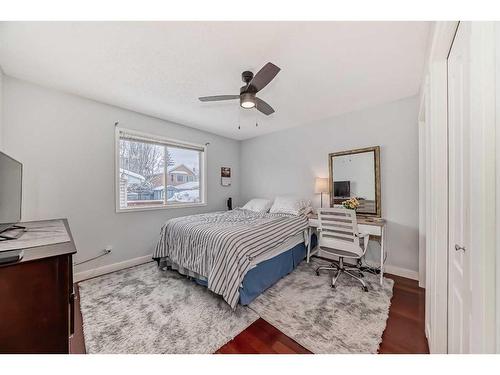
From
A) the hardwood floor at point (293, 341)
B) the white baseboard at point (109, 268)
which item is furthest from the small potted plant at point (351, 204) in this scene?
the white baseboard at point (109, 268)

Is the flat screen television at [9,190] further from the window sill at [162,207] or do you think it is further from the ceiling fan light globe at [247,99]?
the ceiling fan light globe at [247,99]

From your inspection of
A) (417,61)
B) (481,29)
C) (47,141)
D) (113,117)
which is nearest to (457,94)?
(481,29)

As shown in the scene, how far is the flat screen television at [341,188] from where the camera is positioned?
312cm

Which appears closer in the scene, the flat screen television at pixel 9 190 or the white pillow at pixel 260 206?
the flat screen television at pixel 9 190

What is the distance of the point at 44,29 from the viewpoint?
1.46m

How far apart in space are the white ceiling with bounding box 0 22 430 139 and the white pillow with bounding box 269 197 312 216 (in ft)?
5.12

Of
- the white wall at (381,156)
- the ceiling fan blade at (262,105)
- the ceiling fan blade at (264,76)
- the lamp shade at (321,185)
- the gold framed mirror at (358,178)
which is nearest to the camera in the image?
the ceiling fan blade at (264,76)

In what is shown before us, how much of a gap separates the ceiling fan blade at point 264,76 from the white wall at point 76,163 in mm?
2178

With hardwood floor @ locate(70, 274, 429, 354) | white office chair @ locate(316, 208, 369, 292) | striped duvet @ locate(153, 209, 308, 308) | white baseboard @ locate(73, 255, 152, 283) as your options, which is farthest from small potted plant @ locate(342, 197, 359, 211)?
white baseboard @ locate(73, 255, 152, 283)

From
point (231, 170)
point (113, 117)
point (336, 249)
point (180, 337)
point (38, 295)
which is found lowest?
point (180, 337)

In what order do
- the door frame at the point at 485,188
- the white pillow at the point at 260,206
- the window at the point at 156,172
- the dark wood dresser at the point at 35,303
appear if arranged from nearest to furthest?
the door frame at the point at 485,188 → the dark wood dresser at the point at 35,303 → the window at the point at 156,172 → the white pillow at the point at 260,206

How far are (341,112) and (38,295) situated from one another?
3716mm

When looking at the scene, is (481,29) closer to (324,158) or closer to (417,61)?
(417,61)

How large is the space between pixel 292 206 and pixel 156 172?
2.40 meters
